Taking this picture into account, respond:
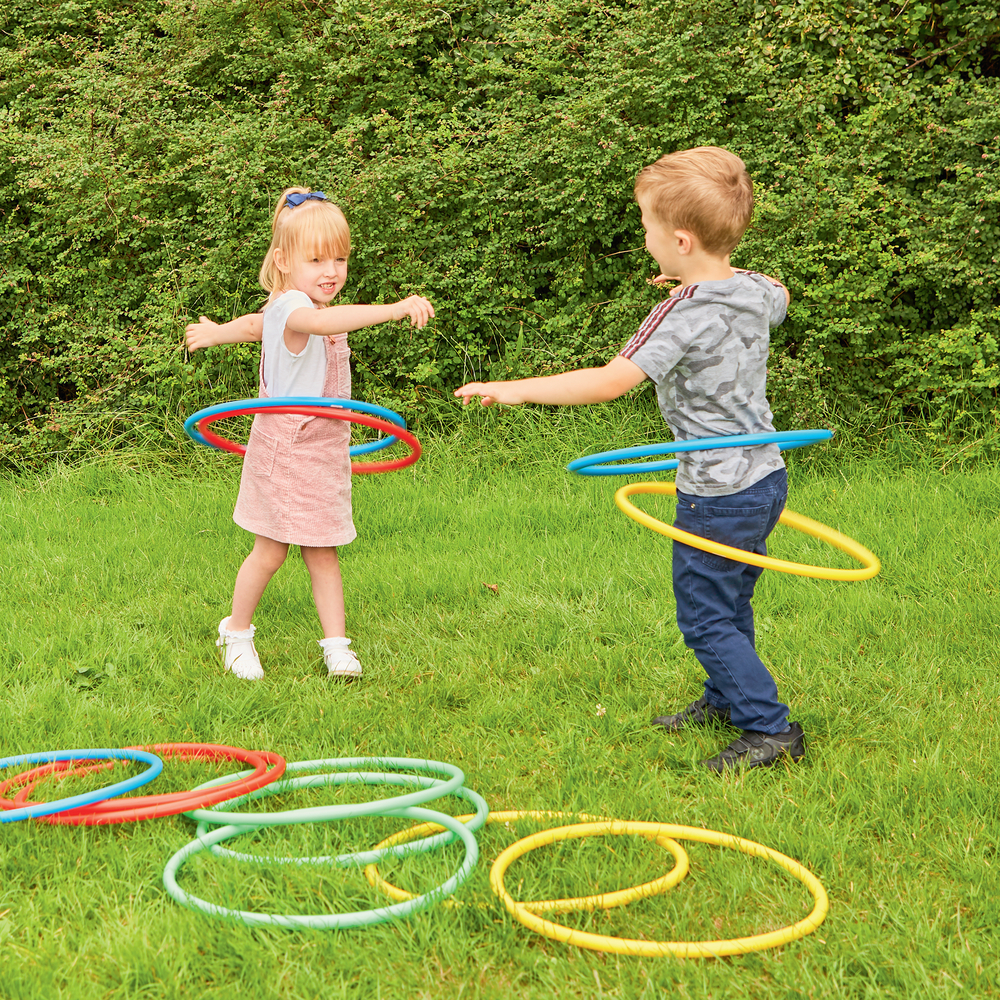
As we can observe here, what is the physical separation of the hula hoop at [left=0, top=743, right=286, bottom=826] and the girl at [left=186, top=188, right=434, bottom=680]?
89cm

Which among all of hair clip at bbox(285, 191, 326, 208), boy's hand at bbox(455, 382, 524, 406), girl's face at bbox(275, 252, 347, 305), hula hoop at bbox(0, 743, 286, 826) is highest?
hair clip at bbox(285, 191, 326, 208)

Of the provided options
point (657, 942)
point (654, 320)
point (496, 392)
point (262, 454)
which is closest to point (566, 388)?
point (496, 392)

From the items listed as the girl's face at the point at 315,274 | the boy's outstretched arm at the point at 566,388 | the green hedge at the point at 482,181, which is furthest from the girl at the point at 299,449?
the green hedge at the point at 482,181

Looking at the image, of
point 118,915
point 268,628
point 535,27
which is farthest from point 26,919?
point 535,27

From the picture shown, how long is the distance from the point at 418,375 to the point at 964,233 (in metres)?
3.56

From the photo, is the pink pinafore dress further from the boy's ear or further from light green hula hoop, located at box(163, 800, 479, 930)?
light green hula hoop, located at box(163, 800, 479, 930)

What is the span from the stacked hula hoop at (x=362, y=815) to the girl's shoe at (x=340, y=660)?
0.75 metres

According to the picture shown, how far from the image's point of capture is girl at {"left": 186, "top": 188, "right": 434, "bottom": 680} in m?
3.92

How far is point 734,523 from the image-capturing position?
3.07m

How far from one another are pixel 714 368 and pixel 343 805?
1.56 meters

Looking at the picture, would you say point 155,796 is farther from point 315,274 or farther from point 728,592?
point 315,274

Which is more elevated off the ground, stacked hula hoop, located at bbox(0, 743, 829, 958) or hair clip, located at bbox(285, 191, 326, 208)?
hair clip, located at bbox(285, 191, 326, 208)

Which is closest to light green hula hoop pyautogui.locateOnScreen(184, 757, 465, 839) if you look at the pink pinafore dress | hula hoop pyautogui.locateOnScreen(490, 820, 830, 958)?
hula hoop pyautogui.locateOnScreen(490, 820, 830, 958)

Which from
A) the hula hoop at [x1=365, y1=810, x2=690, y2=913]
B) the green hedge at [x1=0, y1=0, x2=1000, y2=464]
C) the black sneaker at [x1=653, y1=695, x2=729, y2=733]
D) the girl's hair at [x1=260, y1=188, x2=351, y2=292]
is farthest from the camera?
the green hedge at [x1=0, y1=0, x2=1000, y2=464]
